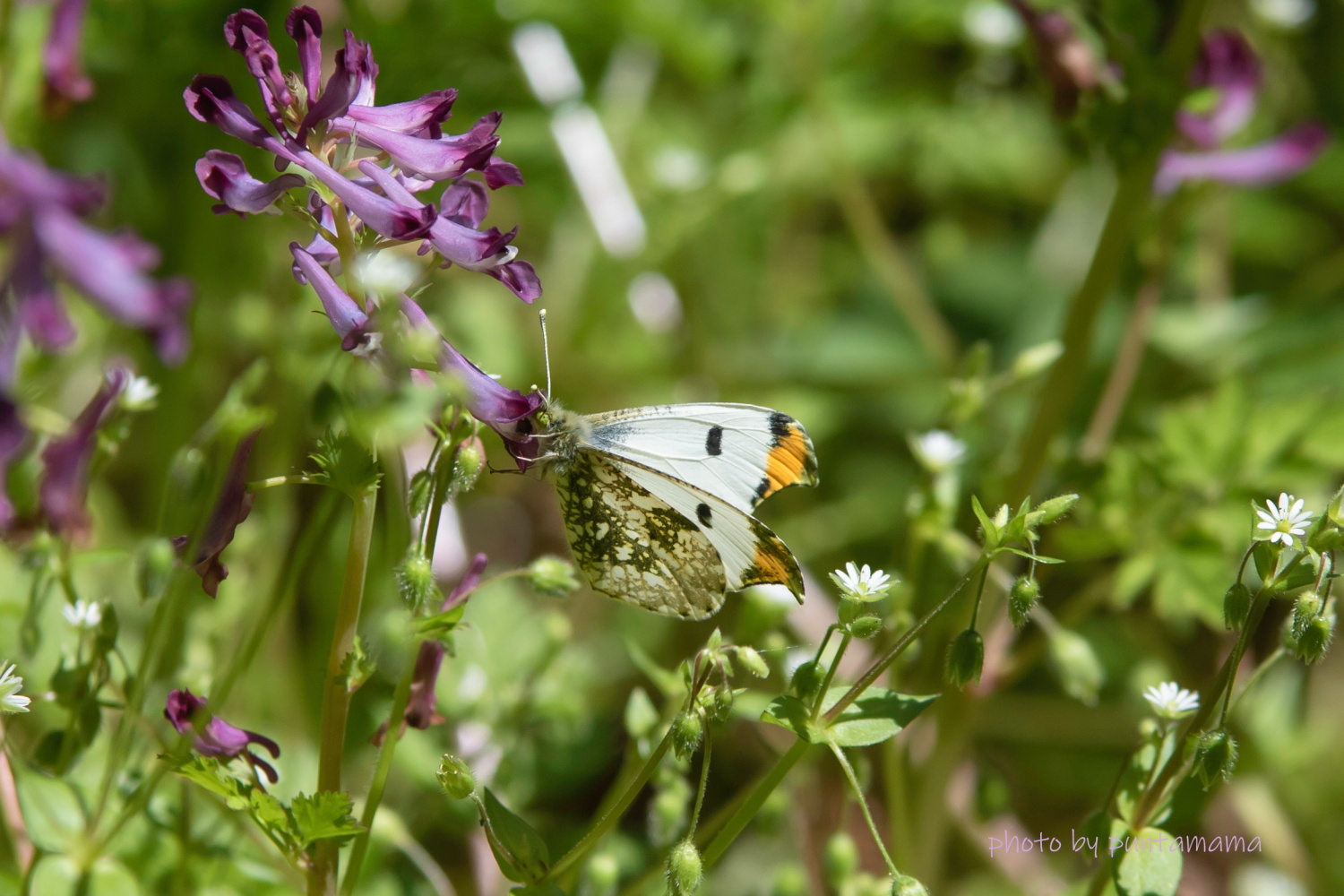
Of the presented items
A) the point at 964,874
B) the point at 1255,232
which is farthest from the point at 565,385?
the point at 1255,232

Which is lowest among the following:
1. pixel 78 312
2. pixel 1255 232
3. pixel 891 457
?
pixel 78 312

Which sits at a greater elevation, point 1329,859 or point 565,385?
point 565,385

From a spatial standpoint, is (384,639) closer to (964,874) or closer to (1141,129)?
(1141,129)

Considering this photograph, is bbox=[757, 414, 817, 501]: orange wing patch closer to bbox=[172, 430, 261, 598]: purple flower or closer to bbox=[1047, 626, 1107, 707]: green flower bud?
bbox=[1047, 626, 1107, 707]: green flower bud

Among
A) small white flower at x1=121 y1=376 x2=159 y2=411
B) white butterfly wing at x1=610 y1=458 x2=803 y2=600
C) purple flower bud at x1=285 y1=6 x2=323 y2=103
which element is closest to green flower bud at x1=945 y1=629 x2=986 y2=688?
white butterfly wing at x1=610 y1=458 x2=803 y2=600

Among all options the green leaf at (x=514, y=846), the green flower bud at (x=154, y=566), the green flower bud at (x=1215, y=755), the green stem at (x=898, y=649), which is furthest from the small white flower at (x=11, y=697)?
the green flower bud at (x=1215, y=755)

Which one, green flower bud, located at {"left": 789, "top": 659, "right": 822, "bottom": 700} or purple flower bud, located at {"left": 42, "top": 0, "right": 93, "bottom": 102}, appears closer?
green flower bud, located at {"left": 789, "top": 659, "right": 822, "bottom": 700}
